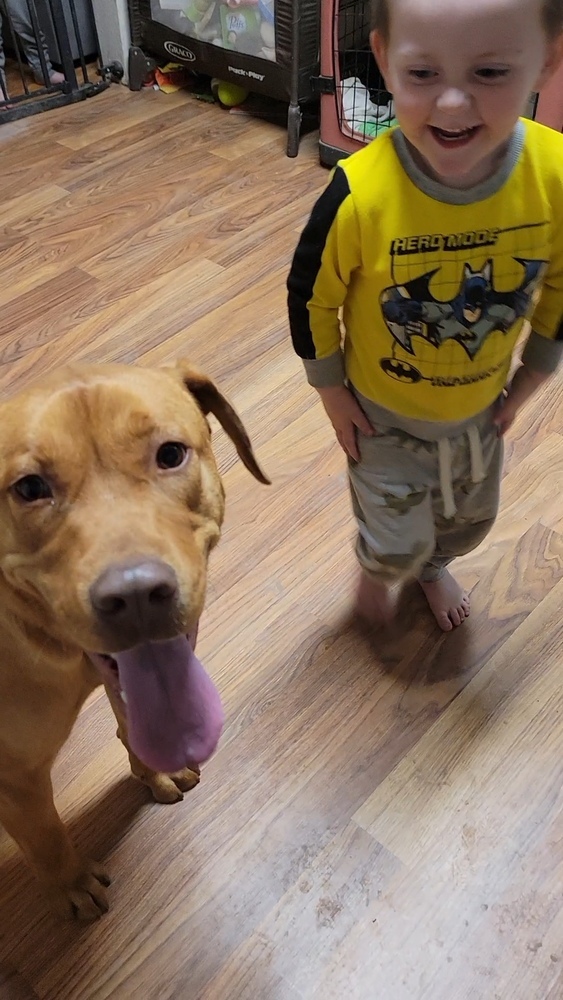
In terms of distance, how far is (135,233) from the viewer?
2.55 meters

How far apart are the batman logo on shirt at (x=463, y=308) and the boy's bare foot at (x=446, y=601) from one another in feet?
1.81

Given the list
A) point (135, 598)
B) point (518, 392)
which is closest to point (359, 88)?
point (518, 392)

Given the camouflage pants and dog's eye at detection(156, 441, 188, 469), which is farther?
the camouflage pants

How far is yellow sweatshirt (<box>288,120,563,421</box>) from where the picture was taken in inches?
41.1

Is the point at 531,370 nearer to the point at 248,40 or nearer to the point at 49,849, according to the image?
the point at 49,849

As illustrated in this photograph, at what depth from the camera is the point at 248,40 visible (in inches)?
111

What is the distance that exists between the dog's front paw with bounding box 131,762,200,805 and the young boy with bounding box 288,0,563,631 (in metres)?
0.49

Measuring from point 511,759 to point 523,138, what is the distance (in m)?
0.99

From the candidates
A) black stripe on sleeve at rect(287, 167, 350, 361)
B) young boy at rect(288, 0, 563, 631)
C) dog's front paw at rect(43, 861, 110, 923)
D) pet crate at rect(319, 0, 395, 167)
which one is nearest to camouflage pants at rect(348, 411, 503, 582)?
young boy at rect(288, 0, 563, 631)

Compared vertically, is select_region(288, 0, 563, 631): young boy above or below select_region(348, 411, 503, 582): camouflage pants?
above

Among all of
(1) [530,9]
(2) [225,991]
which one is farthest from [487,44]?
(2) [225,991]

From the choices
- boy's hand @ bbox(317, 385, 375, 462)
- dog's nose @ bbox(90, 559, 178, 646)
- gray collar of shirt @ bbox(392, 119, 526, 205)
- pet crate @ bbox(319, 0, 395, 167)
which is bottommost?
pet crate @ bbox(319, 0, 395, 167)

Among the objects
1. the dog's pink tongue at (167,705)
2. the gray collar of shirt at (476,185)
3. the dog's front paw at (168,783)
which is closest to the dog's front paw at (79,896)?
the dog's front paw at (168,783)

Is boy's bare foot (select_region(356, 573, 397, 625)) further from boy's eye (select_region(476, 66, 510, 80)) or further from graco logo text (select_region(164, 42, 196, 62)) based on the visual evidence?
graco logo text (select_region(164, 42, 196, 62))
